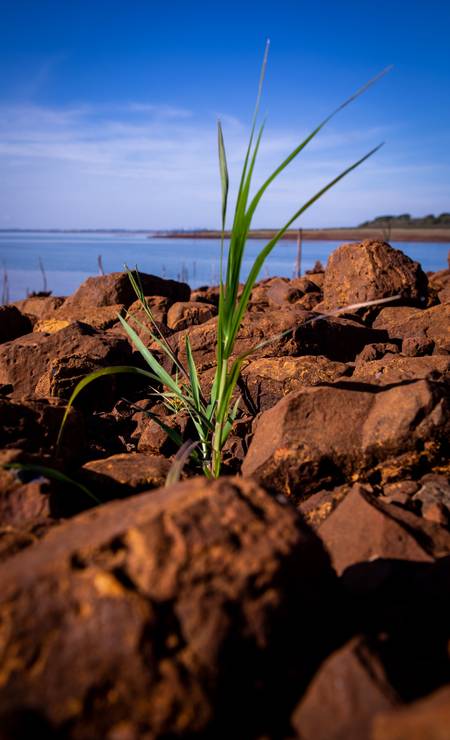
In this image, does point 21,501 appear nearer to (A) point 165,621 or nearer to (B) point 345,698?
(A) point 165,621

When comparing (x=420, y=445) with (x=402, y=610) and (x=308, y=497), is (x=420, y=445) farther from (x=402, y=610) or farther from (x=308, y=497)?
(x=402, y=610)

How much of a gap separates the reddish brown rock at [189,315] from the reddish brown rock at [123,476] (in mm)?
2450

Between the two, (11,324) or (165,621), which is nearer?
(165,621)

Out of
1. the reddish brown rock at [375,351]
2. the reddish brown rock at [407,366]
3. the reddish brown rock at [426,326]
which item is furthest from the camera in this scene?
the reddish brown rock at [426,326]

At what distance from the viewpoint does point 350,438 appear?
1977 mm

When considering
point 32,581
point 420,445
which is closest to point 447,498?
point 420,445

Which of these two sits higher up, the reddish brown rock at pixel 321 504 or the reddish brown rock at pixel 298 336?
the reddish brown rock at pixel 298 336

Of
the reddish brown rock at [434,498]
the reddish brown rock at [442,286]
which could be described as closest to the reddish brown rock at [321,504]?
the reddish brown rock at [434,498]

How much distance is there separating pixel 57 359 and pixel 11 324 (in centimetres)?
162

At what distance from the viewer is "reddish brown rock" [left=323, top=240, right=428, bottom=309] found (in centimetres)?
434

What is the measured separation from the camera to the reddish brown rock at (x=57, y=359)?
302cm

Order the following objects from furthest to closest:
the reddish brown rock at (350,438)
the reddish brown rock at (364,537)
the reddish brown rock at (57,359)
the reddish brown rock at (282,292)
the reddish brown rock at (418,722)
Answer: the reddish brown rock at (282,292)
the reddish brown rock at (57,359)
the reddish brown rock at (350,438)
the reddish brown rock at (364,537)
the reddish brown rock at (418,722)

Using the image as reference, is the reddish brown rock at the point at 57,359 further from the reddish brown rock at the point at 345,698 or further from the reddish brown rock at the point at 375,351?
the reddish brown rock at the point at 345,698

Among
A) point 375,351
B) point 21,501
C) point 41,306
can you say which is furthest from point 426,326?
point 41,306
